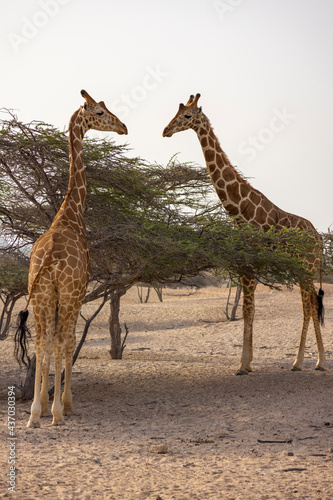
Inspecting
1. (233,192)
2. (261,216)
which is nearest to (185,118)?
(233,192)

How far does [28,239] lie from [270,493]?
23.0 ft

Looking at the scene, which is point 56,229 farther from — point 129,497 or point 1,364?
point 1,364

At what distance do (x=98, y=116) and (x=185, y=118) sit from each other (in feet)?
Answer: 7.57

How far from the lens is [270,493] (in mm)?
4816

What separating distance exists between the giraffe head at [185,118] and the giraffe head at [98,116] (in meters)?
1.69

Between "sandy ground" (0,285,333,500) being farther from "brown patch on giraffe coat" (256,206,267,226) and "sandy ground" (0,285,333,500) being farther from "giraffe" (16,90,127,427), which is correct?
"brown patch on giraffe coat" (256,206,267,226)

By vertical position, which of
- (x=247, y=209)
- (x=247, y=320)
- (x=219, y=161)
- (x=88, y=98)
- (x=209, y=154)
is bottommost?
(x=247, y=320)

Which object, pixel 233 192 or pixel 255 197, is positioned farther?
pixel 255 197

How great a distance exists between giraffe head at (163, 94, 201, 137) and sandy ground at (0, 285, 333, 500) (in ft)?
14.0

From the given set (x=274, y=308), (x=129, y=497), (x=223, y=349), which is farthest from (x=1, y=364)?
(x=274, y=308)

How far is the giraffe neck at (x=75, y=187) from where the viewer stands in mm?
8047

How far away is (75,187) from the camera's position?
841 cm

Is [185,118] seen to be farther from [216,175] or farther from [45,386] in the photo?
[45,386]

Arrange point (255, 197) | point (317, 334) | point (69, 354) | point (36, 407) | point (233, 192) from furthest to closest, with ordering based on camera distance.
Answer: point (317, 334), point (255, 197), point (233, 192), point (69, 354), point (36, 407)
